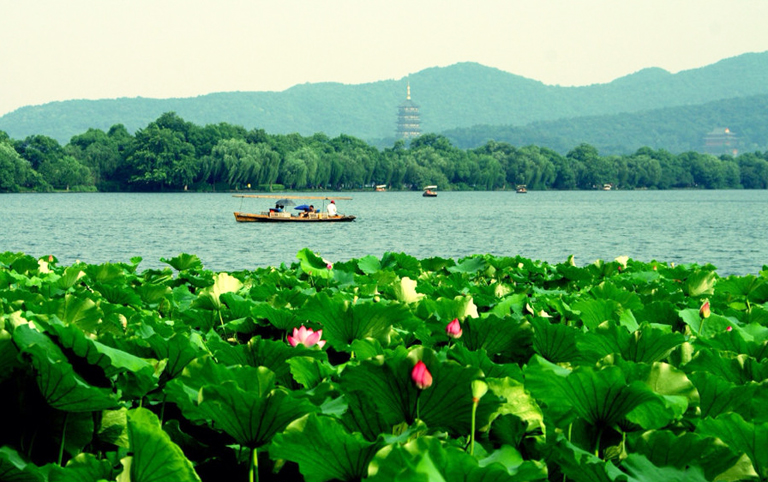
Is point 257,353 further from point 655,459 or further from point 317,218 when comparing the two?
point 317,218

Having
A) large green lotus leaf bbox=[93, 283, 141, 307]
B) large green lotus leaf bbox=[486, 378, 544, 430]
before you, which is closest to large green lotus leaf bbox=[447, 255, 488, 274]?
large green lotus leaf bbox=[93, 283, 141, 307]

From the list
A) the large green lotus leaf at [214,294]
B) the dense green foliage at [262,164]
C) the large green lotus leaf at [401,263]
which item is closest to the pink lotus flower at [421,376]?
the large green lotus leaf at [214,294]

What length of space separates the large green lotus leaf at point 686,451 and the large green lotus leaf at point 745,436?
58 mm

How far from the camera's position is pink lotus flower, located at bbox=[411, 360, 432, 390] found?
1.62 metres

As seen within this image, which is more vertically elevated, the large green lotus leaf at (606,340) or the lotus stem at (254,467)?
the large green lotus leaf at (606,340)

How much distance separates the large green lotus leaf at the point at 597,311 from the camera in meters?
3.22

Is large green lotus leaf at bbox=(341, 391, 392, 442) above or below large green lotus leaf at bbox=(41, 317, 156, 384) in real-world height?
below

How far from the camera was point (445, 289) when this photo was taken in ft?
13.4

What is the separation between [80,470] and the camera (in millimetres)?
1538

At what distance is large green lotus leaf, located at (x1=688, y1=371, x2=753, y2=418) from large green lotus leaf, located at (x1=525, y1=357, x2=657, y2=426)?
0.98 ft

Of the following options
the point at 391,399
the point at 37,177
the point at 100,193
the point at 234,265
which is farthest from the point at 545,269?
the point at 100,193

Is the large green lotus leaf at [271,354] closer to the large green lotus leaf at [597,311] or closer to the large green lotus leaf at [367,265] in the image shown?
the large green lotus leaf at [597,311]

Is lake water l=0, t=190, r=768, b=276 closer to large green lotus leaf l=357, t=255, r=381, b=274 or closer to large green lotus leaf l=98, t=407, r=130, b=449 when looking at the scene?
large green lotus leaf l=357, t=255, r=381, b=274

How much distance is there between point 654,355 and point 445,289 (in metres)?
1.75
